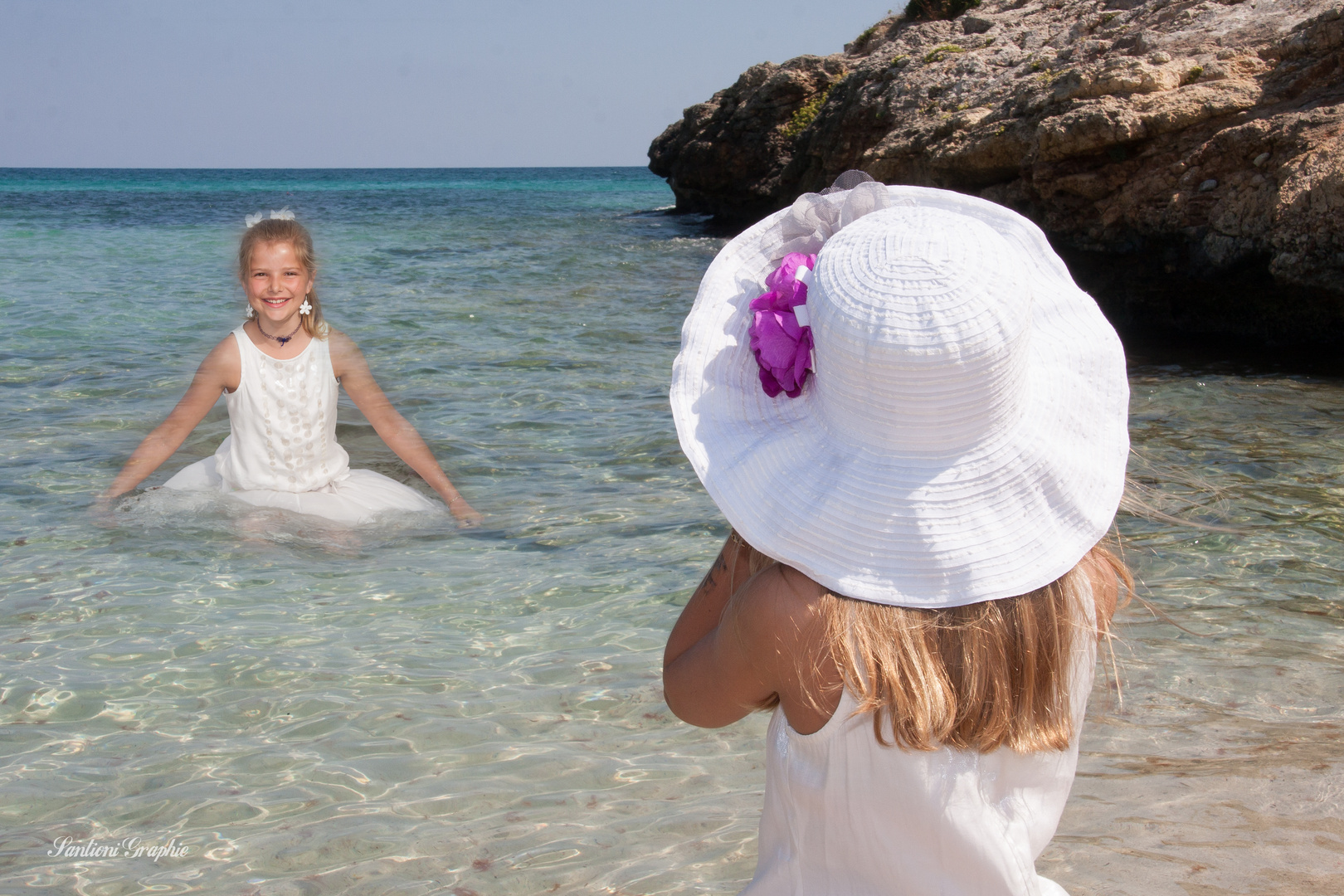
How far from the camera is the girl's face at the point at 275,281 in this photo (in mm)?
4523

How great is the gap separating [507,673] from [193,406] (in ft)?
7.37

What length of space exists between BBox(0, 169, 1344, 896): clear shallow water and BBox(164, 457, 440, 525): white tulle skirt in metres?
0.10

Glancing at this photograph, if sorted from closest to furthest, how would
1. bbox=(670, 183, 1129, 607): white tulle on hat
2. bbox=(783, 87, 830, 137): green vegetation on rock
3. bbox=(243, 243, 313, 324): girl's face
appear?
bbox=(670, 183, 1129, 607): white tulle on hat
bbox=(243, 243, 313, 324): girl's face
bbox=(783, 87, 830, 137): green vegetation on rock

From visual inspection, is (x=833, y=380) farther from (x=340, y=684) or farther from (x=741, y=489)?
(x=340, y=684)

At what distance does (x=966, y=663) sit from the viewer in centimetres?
141

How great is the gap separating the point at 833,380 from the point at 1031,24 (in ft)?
41.4

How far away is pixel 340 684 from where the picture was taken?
3312 millimetres

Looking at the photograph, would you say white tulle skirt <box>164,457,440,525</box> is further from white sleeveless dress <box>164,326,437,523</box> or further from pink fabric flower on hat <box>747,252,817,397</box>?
pink fabric flower on hat <box>747,252,817,397</box>

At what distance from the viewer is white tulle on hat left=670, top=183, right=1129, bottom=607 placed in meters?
1.29

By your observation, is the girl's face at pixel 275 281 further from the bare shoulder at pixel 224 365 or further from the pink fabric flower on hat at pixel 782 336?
the pink fabric flower on hat at pixel 782 336

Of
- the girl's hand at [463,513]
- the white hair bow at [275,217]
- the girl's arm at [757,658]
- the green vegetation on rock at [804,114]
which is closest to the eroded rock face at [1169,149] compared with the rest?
the girl's hand at [463,513]

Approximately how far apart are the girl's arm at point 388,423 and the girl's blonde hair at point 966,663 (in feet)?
12.1

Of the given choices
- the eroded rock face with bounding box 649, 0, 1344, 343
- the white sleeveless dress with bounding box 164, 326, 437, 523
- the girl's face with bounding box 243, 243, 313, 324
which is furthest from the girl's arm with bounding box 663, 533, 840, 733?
the eroded rock face with bounding box 649, 0, 1344, 343

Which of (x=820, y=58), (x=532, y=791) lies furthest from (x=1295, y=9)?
(x=820, y=58)
